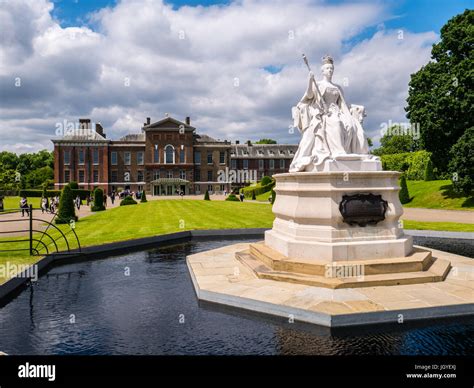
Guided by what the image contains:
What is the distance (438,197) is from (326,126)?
30528mm

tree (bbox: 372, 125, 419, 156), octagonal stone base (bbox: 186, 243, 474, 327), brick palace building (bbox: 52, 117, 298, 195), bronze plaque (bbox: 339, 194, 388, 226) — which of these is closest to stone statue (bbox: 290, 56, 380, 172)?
bronze plaque (bbox: 339, 194, 388, 226)

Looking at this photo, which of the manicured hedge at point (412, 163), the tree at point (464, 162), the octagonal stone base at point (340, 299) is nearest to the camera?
the octagonal stone base at point (340, 299)

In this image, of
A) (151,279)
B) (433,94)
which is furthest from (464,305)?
(433,94)

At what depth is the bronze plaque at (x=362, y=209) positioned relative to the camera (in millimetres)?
8297

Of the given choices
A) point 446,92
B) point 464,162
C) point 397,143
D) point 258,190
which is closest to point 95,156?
point 258,190

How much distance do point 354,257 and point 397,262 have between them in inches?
35.4

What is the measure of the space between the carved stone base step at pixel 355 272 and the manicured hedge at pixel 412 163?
4405 cm

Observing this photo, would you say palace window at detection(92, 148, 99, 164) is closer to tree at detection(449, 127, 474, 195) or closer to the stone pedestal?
tree at detection(449, 127, 474, 195)

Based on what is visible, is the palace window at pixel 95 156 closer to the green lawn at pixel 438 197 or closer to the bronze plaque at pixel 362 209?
the green lawn at pixel 438 197

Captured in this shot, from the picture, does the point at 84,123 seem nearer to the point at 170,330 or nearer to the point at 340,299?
the point at 170,330

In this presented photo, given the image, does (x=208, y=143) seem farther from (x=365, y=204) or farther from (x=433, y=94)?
(x=365, y=204)

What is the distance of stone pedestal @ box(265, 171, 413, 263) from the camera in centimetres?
828

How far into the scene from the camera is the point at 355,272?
7809 millimetres

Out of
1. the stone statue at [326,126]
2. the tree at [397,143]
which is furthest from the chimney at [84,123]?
the stone statue at [326,126]
